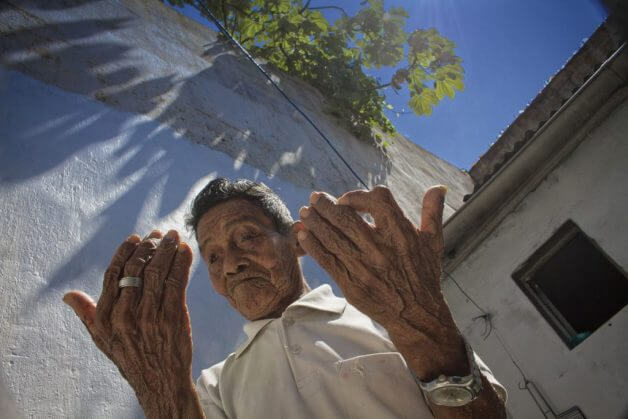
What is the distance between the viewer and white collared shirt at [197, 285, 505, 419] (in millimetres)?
1254

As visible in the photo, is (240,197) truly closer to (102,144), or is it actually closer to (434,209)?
(102,144)

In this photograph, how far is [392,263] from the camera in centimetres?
108

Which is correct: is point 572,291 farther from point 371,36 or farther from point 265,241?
point 371,36

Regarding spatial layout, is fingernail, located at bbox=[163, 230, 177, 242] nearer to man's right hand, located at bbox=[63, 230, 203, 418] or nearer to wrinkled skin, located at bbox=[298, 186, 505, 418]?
man's right hand, located at bbox=[63, 230, 203, 418]

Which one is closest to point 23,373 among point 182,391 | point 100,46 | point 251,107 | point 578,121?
point 182,391

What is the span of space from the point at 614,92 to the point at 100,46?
14.4 ft

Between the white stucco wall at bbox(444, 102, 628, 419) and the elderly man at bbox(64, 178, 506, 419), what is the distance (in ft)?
9.80

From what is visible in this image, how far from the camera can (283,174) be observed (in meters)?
3.43

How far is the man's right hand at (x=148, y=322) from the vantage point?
4.30ft

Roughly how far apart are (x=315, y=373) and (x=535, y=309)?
133 inches

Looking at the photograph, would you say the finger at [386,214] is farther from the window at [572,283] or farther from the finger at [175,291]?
the window at [572,283]

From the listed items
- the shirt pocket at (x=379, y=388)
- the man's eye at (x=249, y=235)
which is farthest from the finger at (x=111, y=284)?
the shirt pocket at (x=379, y=388)

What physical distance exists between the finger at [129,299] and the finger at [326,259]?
59 cm

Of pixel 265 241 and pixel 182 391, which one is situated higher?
pixel 265 241
